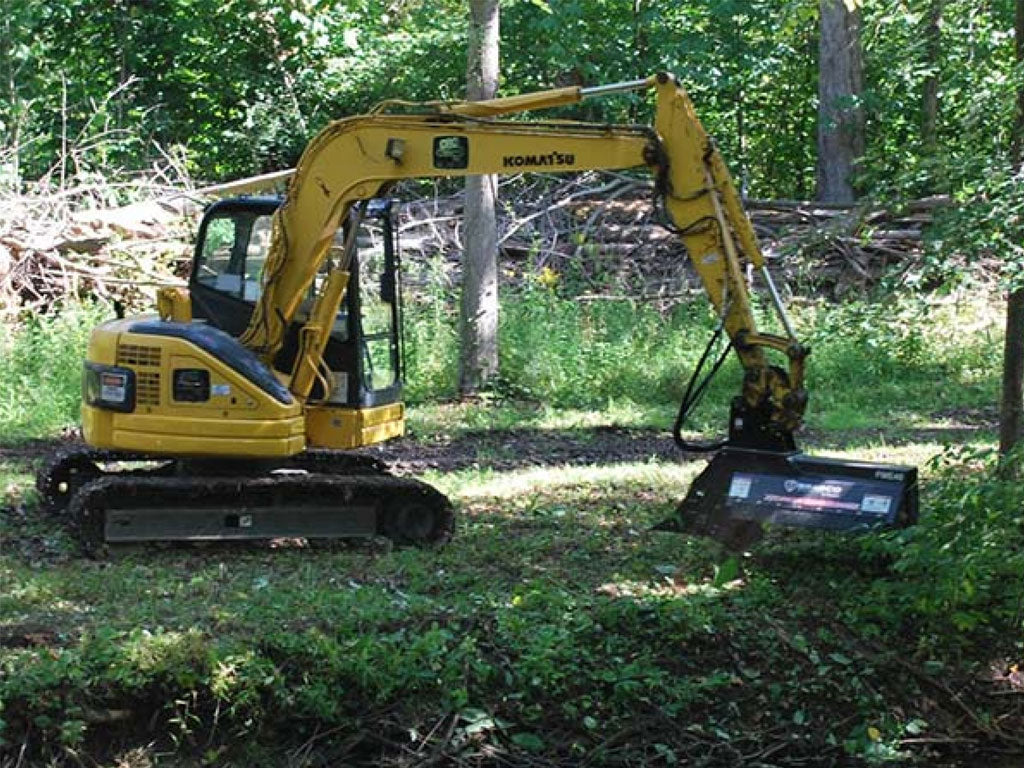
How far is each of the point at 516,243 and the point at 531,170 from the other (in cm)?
939

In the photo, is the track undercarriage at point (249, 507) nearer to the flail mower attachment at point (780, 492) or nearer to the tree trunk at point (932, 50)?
the flail mower attachment at point (780, 492)

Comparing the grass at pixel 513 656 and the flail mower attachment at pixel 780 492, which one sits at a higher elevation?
the flail mower attachment at pixel 780 492

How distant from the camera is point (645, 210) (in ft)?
63.0

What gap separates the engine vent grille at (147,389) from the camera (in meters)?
9.07

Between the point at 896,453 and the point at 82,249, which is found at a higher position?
the point at 82,249

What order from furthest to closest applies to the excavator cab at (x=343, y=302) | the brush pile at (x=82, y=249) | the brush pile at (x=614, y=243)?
the brush pile at (x=614, y=243) < the brush pile at (x=82, y=249) < the excavator cab at (x=343, y=302)

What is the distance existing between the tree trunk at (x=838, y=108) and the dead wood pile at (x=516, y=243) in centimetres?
175

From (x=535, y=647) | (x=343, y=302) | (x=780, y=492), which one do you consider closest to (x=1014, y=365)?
(x=780, y=492)

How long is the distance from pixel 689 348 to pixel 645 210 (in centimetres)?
364

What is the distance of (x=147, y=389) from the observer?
9.09m

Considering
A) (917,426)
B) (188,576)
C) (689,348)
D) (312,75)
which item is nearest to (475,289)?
(689,348)

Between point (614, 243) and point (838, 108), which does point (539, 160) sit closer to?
point (614, 243)

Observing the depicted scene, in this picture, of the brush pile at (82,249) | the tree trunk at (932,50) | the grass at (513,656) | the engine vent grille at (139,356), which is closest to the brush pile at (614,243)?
the brush pile at (82,249)

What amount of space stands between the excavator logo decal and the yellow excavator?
→ 0.02 m
